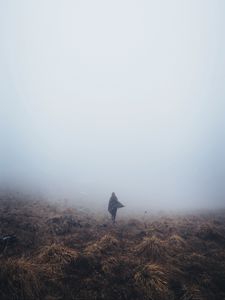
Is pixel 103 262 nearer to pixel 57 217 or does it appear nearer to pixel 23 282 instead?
pixel 23 282

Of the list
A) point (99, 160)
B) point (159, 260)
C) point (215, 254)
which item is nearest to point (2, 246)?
point (159, 260)

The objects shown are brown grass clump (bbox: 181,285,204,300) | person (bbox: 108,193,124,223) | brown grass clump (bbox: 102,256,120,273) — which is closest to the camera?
brown grass clump (bbox: 181,285,204,300)

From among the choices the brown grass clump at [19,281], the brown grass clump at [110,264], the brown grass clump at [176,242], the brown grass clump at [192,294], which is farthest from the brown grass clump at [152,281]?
the brown grass clump at [19,281]

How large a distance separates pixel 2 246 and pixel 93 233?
519 cm

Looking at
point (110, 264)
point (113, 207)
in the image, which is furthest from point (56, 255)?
point (113, 207)

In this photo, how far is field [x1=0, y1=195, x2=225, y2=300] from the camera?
852 cm

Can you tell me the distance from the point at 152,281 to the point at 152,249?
8.72 feet

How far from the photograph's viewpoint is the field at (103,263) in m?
8.52

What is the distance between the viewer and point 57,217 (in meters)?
16.1

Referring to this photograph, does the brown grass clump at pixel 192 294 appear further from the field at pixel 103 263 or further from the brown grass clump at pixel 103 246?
the brown grass clump at pixel 103 246

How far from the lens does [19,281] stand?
8.24m

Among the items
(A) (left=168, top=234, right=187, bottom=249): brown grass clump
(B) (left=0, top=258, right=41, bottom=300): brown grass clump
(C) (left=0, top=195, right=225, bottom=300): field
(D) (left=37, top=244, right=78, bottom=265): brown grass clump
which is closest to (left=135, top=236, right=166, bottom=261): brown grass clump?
(C) (left=0, top=195, right=225, bottom=300): field

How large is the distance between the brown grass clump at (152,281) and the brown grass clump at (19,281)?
12.6 ft

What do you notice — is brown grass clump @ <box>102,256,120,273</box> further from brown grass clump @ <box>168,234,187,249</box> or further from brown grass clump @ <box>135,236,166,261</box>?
brown grass clump @ <box>168,234,187,249</box>
